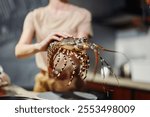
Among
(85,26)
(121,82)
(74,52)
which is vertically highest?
(85,26)

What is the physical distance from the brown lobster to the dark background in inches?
1.3

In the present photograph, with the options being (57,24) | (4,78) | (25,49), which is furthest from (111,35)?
(4,78)

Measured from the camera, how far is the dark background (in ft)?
6.23

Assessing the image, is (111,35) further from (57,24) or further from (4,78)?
(4,78)

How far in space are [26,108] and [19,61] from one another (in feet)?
0.66

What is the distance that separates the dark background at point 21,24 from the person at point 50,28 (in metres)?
0.02

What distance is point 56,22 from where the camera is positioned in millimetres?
1914

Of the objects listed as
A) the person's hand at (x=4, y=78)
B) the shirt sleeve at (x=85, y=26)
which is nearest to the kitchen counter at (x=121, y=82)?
the shirt sleeve at (x=85, y=26)

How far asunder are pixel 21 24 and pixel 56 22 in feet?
0.48

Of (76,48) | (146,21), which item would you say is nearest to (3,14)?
(76,48)

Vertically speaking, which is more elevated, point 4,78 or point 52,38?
point 52,38

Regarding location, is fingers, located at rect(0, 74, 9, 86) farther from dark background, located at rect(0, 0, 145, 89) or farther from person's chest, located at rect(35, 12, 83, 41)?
person's chest, located at rect(35, 12, 83, 41)

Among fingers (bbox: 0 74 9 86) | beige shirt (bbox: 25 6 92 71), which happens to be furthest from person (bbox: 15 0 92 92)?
fingers (bbox: 0 74 9 86)

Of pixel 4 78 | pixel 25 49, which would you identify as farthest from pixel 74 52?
pixel 4 78
